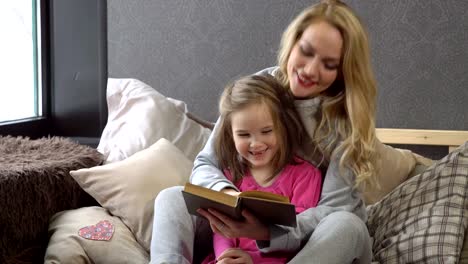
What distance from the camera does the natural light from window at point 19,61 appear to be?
8.03 feet

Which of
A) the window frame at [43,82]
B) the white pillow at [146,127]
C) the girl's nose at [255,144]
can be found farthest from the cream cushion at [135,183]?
the window frame at [43,82]

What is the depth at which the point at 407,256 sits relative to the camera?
161 cm

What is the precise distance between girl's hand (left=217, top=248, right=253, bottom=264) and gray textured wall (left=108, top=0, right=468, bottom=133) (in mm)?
993

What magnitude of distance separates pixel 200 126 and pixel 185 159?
0.21 m

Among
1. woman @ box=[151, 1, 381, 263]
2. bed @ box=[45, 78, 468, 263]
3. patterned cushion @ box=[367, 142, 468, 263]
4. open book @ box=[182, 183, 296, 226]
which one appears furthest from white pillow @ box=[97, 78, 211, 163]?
open book @ box=[182, 183, 296, 226]

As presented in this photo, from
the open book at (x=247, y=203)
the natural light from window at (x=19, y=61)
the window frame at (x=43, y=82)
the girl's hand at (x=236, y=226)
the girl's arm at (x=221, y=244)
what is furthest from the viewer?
the window frame at (x=43, y=82)

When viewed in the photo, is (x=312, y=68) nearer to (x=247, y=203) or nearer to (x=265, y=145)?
(x=265, y=145)

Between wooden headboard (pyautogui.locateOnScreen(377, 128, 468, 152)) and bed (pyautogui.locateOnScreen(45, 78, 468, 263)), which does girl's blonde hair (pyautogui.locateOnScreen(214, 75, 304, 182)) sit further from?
wooden headboard (pyautogui.locateOnScreen(377, 128, 468, 152))

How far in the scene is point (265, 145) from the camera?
1.56 m

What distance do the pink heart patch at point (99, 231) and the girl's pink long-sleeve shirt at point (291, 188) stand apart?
0.31 meters

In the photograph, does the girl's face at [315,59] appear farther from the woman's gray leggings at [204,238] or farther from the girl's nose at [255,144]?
the woman's gray leggings at [204,238]

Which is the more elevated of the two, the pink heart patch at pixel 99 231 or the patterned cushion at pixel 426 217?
the patterned cushion at pixel 426 217

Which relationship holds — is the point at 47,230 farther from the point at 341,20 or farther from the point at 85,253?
the point at 341,20

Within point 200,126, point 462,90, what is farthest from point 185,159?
point 462,90
